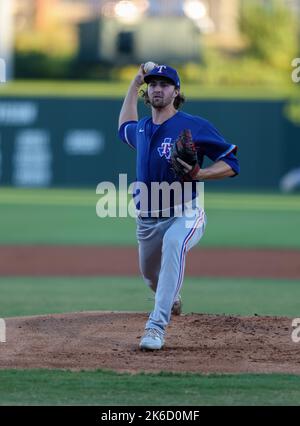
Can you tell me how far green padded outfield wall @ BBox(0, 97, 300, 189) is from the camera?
985 inches

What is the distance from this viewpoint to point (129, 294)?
929 centimetres

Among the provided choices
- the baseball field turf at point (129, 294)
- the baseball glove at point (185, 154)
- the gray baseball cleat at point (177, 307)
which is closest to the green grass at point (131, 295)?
the baseball field turf at point (129, 294)

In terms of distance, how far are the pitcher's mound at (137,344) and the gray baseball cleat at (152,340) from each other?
40 millimetres

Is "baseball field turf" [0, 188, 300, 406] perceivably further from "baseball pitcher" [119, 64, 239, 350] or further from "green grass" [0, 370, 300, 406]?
"baseball pitcher" [119, 64, 239, 350]

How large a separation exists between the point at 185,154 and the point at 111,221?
43.4 ft

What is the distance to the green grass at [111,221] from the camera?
48.5 ft

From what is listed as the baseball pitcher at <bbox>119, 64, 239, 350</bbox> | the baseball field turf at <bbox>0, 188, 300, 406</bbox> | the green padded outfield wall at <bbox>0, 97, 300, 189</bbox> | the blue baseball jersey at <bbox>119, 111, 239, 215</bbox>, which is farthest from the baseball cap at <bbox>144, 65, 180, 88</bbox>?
the green padded outfield wall at <bbox>0, 97, 300, 189</bbox>

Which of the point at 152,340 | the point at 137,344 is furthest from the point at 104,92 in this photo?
the point at 152,340

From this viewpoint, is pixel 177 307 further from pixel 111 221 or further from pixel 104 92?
pixel 104 92

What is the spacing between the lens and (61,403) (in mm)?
4629

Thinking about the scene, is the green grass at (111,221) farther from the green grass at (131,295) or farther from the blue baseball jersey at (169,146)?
the blue baseball jersey at (169,146)

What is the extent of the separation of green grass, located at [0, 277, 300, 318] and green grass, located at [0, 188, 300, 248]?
12.5 ft

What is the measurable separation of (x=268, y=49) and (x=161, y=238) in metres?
30.6

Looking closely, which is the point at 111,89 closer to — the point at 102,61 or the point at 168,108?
the point at 102,61
